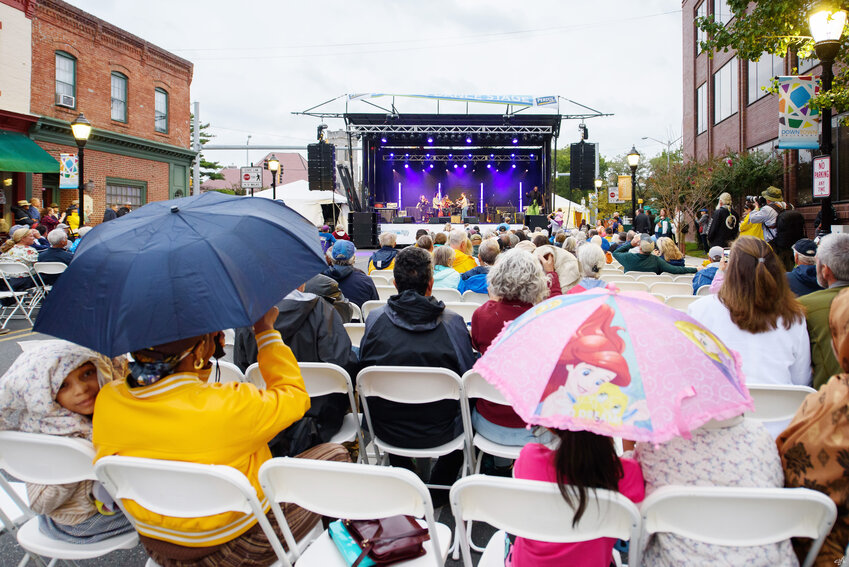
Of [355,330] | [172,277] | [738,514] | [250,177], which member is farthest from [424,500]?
[250,177]

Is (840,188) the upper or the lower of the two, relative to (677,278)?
upper

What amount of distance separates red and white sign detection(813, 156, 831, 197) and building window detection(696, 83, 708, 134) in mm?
19122

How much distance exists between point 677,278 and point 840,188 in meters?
10.6

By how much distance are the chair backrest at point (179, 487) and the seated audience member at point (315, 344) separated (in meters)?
1.11

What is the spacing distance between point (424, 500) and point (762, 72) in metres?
21.8

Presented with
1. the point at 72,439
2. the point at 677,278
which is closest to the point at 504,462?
the point at 72,439

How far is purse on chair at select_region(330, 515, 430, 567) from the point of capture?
1756 mm

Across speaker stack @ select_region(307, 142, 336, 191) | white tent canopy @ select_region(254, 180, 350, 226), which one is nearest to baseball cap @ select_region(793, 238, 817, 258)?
speaker stack @ select_region(307, 142, 336, 191)

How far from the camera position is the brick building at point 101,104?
15.5 meters

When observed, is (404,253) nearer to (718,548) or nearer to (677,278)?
(718,548)

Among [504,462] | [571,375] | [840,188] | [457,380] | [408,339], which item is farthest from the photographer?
[840,188]

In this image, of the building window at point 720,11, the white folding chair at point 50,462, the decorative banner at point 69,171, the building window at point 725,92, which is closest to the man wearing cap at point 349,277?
the white folding chair at point 50,462

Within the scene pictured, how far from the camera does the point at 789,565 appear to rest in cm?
150

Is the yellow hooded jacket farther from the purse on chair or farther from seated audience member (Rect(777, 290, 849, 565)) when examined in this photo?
seated audience member (Rect(777, 290, 849, 565))
